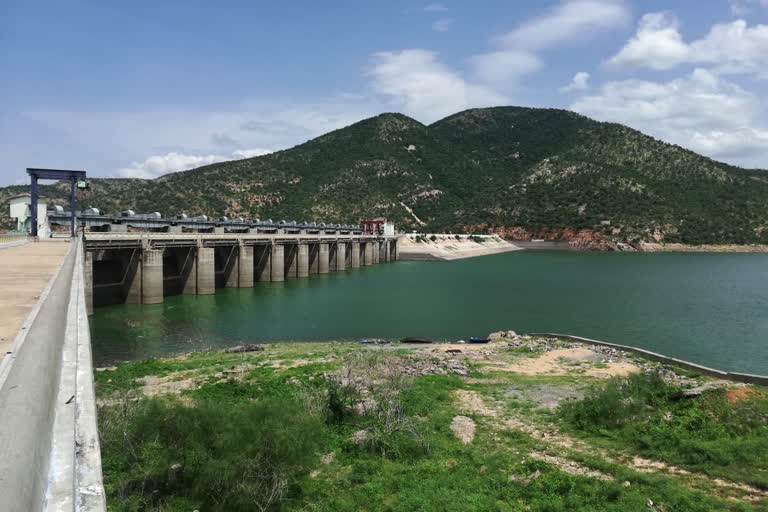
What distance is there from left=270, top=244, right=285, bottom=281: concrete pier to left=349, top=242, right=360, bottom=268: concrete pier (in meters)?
24.2

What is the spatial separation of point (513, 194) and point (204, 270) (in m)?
136

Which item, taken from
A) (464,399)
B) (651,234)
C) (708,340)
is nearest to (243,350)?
(464,399)

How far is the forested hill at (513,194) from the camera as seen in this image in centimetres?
13212

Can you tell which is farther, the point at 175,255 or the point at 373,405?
the point at 175,255

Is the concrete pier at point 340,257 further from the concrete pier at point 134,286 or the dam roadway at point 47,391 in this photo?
the dam roadway at point 47,391

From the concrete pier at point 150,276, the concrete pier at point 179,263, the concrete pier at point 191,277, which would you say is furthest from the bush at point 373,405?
the concrete pier at point 191,277

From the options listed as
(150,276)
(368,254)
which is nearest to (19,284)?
(150,276)

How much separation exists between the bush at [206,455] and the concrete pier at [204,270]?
35.2 meters

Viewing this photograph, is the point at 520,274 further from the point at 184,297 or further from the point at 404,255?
the point at 184,297

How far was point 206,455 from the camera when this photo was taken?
10547 mm

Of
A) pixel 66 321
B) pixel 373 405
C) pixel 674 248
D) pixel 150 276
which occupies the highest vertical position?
pixel 66 321

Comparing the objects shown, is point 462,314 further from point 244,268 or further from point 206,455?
point 206,455

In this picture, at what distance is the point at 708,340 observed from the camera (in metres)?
30.7

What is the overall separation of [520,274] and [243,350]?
55369 mm
